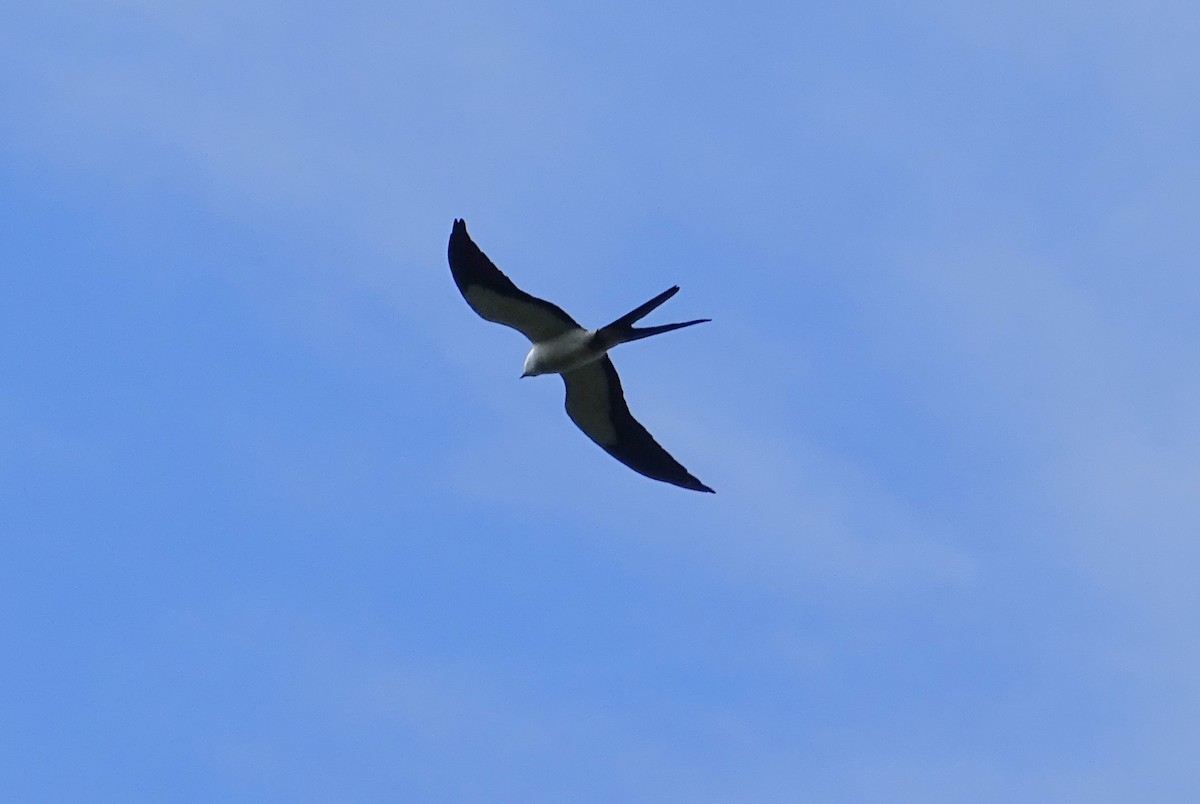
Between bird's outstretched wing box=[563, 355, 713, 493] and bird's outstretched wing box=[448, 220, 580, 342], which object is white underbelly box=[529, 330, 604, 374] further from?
bird's outstretched wing box=[563, 355, 713, 493]

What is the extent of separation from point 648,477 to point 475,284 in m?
3.43

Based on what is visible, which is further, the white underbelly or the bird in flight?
the white underbelly

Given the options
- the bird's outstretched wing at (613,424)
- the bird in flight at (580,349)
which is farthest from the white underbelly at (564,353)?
the bird's outstretched wing at (613,424)

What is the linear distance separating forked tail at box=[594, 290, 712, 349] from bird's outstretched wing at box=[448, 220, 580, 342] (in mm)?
445

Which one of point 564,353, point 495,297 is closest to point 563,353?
point 564,353

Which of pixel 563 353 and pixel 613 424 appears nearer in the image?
pixel 563 353

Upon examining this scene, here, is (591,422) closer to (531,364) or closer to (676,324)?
(531,364)

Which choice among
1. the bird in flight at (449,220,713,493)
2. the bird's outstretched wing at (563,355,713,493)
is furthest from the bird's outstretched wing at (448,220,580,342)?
the bird's outstretched wing at (563,355,713,493)

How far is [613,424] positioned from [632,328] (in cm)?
220

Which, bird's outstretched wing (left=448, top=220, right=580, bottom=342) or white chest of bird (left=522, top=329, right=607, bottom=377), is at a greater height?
bird's outstretched wing (left=448, top=220, right=580, bottom=342)

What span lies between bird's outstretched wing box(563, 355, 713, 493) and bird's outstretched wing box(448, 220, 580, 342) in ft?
2.73

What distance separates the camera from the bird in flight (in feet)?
61.9

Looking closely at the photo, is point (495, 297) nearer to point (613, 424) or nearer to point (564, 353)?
point (564, 353)

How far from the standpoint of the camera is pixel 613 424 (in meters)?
20.6
